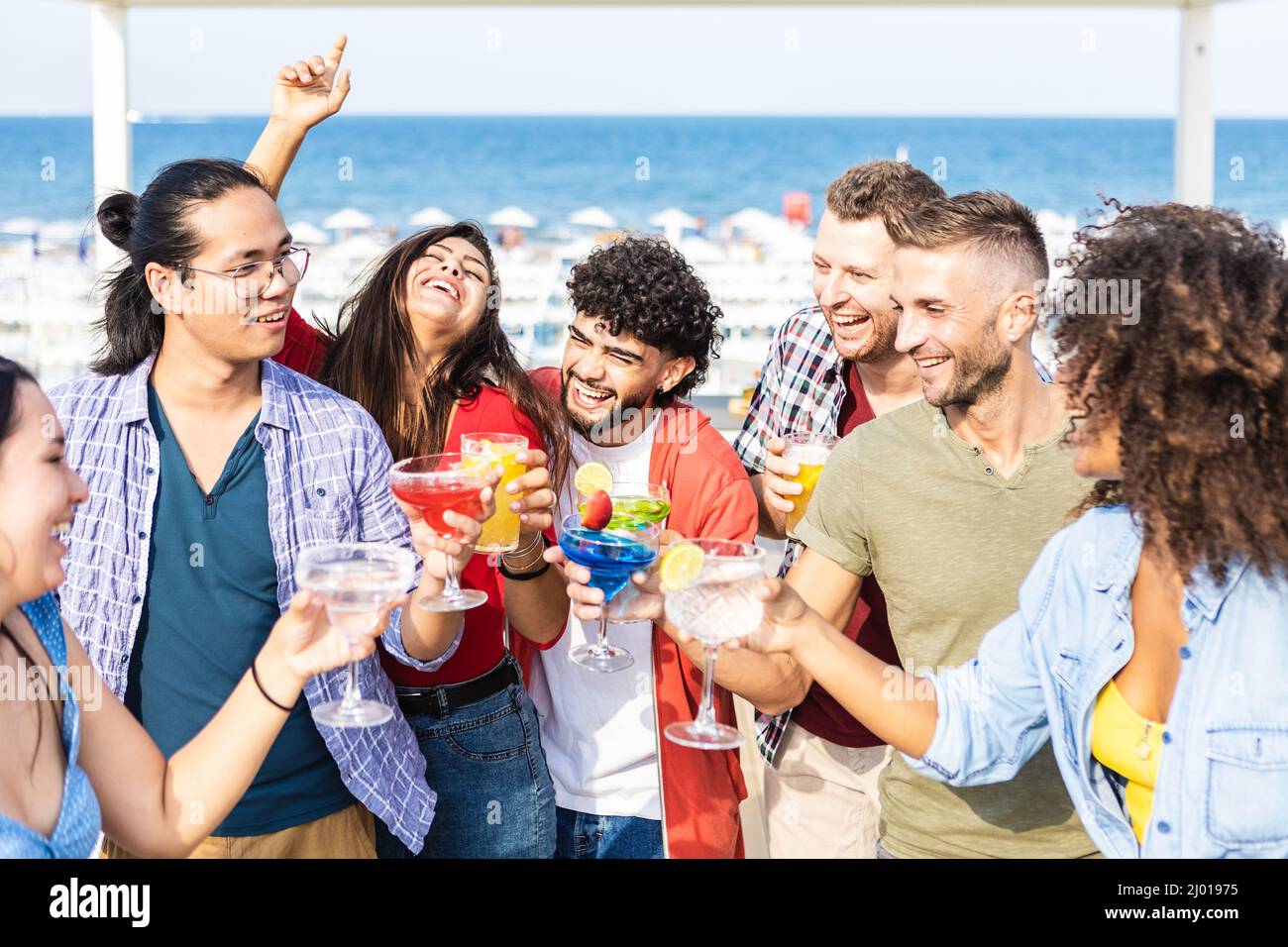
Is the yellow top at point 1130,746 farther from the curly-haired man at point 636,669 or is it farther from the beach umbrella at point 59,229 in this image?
the beach umbrella at point 59,229

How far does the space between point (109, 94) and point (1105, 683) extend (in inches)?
174

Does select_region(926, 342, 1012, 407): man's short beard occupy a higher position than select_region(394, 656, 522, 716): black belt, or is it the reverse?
select_region(926, 342, 1012, 407): man's short beard

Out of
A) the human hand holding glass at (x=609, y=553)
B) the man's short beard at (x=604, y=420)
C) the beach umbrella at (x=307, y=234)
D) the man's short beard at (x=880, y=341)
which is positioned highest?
the beach umbrella at (x=307, y=234)

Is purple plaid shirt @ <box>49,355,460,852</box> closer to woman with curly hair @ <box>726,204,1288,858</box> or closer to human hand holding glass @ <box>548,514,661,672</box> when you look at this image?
human hand holding glass @ <box>548,514,661,672</box>

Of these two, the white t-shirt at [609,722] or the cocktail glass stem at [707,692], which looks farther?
the white t-shirt at [609,722]

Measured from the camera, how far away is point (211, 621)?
2348 millimetres

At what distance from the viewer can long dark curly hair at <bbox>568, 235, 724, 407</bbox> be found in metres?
3.02

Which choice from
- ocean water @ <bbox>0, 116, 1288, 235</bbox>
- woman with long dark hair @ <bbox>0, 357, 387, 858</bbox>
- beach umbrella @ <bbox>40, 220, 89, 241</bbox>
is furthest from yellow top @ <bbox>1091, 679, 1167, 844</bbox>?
ocean water @ <bbox>0, 116, 1288, 235</bbox>

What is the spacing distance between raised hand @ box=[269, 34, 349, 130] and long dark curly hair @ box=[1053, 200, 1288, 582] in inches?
82.5

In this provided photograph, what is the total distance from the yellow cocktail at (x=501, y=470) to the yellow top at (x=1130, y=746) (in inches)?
46.6

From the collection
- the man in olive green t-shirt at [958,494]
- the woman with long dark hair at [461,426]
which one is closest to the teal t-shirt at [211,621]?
the woman with long dark hair at [461,426]

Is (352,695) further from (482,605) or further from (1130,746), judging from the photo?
(1130,746)

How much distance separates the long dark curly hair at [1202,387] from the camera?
1724 mm

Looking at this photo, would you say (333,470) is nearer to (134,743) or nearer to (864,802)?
(134,743)
